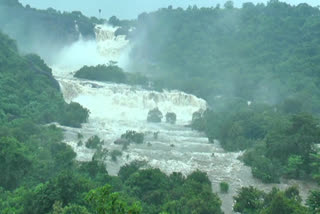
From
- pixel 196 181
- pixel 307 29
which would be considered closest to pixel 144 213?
pixel 196 181

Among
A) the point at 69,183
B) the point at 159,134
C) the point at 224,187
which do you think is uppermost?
the point at 159,134

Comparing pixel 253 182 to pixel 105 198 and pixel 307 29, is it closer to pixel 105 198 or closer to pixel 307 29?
pixel 105 198

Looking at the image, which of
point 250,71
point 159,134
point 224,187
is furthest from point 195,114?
point 250,71

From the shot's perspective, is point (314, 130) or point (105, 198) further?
point (314, 130)

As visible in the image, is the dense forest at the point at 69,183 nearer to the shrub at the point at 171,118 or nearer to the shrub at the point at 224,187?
the shrub at the point at 224,187

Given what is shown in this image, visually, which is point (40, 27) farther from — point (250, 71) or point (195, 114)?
point (195, 114)

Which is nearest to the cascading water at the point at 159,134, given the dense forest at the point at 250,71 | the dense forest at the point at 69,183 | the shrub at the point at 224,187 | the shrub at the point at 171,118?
the shrub at the point at 224,187

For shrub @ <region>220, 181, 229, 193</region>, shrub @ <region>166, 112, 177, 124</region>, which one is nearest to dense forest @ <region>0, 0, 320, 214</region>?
shrub @ <region>220, 181, 229, 193</region>

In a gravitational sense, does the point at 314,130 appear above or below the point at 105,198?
above
